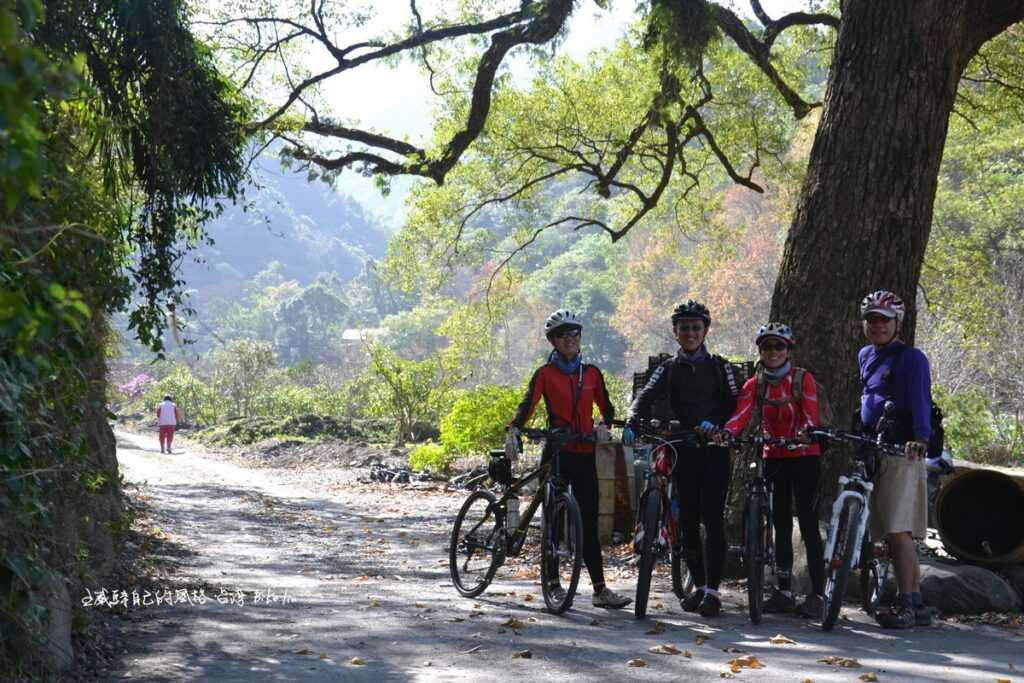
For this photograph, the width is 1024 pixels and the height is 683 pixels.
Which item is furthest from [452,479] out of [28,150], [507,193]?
[28,150]

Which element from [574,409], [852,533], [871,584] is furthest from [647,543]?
[871,584]

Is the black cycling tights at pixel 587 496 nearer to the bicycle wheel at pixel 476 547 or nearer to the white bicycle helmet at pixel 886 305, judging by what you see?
the bicycle wheel at pixel 476 547

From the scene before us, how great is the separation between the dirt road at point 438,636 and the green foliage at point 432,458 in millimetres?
8993

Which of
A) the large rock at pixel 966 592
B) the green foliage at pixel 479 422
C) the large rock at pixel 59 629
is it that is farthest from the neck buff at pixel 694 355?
the green foliage at pixel 479 422

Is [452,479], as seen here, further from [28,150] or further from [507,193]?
[28,150]

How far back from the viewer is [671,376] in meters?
7.92

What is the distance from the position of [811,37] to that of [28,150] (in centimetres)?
1983

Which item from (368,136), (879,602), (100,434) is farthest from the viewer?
(368,136)

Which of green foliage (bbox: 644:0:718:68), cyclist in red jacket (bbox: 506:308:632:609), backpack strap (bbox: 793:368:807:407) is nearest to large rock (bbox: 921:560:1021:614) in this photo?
backpack strap (bbox: 793:368:807:407)

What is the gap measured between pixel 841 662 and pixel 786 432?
5.89ft

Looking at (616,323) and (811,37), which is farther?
(616,323)

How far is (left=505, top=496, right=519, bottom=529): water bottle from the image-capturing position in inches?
332

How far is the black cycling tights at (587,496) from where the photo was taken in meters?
8.04

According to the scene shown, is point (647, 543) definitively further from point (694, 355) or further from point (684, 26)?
point (684, 26)
